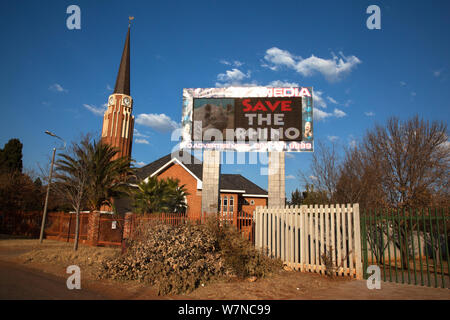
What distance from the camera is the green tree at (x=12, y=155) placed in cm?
3700

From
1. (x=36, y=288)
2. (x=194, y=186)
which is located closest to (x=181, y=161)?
(x=194, y=186)


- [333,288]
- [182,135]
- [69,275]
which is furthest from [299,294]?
[182,135]

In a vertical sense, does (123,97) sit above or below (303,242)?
above

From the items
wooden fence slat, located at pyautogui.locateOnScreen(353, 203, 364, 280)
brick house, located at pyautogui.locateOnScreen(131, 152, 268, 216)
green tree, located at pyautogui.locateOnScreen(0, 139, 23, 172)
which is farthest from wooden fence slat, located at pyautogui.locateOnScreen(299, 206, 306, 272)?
green tree, located at pyautogui.locateOnScreen(0, 139, 23, 172)

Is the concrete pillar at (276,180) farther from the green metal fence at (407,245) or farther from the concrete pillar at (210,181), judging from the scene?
the green metal fence at (407,245)

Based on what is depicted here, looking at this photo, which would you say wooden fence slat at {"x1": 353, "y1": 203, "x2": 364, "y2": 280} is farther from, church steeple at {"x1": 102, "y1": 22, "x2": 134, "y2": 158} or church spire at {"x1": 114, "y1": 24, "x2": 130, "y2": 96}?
church spire at {"x1": 114, "y1": 24, "x2": 130, "y2": 96}

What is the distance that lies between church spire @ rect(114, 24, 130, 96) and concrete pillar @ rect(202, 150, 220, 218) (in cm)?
3103

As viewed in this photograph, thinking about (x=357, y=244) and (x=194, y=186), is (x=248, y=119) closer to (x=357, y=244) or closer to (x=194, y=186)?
(x=357, y=244)

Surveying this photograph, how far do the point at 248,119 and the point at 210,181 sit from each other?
369 centimetres

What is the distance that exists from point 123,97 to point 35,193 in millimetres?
16415

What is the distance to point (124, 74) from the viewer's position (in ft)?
139
